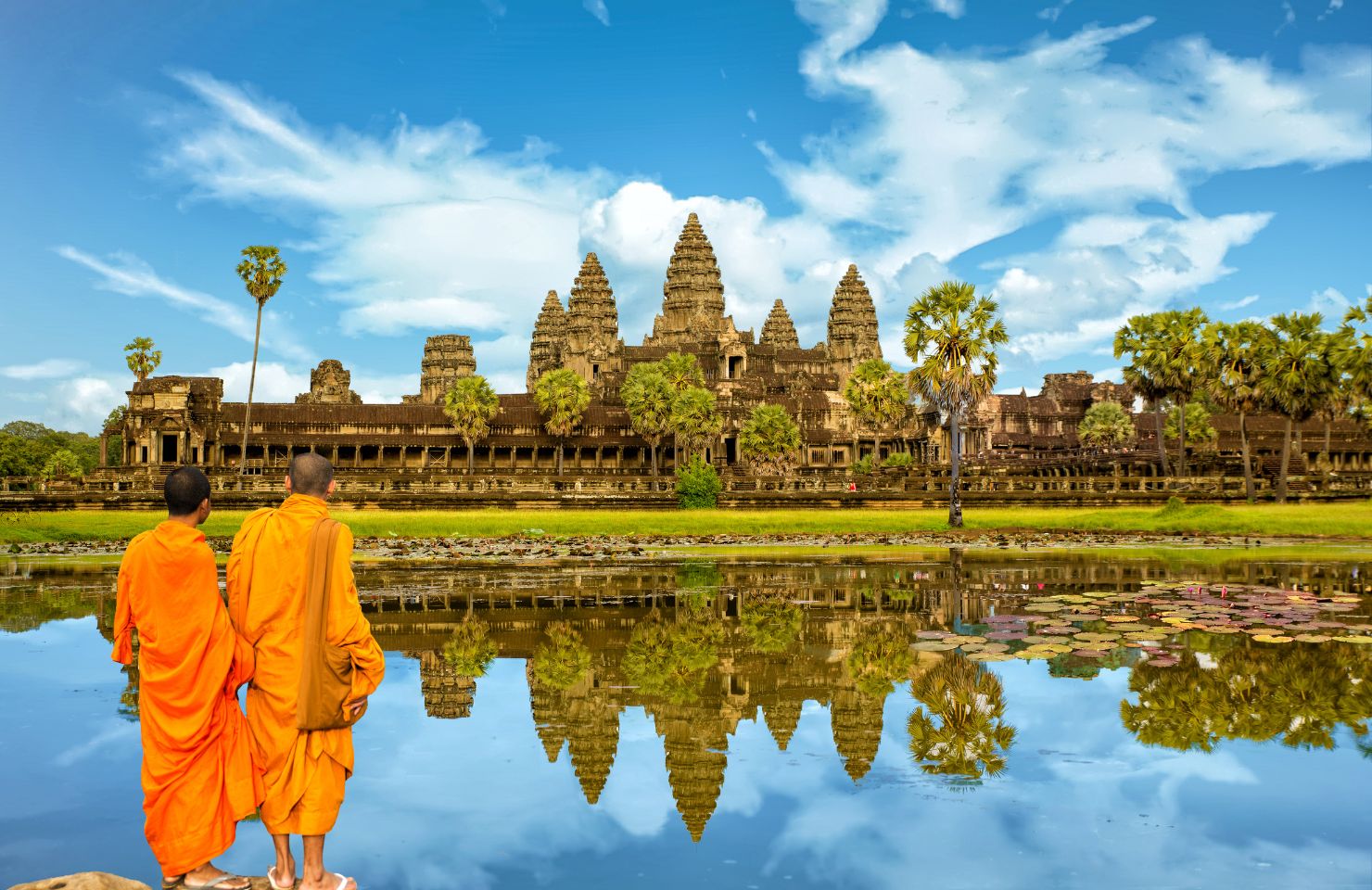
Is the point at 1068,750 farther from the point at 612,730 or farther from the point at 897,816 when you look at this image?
the point at 612,730

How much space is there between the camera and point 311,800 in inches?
232

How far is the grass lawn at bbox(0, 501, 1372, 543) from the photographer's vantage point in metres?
34.4

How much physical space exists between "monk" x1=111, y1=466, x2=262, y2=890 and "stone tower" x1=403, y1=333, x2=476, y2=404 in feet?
365

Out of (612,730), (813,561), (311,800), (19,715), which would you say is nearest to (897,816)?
(612,730)

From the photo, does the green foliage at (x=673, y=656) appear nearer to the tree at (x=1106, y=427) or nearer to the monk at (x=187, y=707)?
the monk at (x=187, y=707)

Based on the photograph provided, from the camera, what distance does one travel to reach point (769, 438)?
71812 millimetres

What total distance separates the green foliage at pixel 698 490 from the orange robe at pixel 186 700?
38.6 metres

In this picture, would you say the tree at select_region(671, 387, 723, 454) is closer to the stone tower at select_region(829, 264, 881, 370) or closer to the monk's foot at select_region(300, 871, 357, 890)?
the stone tower at select_region(829, 264, 881, 370)

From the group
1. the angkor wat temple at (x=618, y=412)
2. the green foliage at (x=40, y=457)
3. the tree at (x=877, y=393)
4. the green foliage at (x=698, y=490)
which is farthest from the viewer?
the green foliage at (x=40, y=457)

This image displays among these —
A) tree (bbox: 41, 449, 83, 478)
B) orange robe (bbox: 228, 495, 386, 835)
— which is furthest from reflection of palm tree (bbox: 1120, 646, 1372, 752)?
tree (bbox: 41, 449, 83, 478)

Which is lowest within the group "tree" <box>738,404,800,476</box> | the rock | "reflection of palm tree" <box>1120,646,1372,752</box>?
the rock

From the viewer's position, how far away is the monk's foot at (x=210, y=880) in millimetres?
5816

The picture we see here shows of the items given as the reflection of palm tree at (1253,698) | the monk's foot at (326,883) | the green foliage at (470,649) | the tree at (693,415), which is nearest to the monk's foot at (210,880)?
the monk's foot at (326,883)

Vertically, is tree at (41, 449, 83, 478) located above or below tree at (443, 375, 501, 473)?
below
